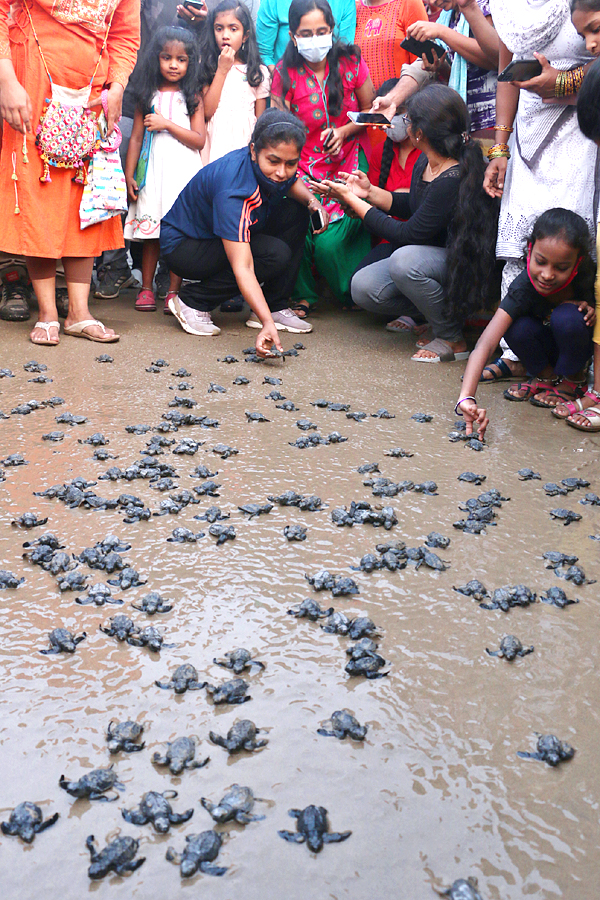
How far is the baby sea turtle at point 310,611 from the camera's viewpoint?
4.53ft

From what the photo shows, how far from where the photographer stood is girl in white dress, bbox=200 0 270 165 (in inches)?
142

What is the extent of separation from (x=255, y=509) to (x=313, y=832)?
932mm

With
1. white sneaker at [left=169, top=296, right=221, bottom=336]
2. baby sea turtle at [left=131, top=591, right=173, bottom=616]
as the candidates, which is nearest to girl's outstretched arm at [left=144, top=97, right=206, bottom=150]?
white sneaker at [left=169, top=296, right=221, bottom=336]

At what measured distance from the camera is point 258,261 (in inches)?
136

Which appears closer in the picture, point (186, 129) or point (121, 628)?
point (121, 628)

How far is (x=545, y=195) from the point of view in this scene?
2766 mm

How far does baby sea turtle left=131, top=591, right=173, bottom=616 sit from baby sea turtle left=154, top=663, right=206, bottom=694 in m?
0.19

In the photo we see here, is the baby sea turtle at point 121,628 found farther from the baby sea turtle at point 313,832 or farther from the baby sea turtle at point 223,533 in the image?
the baby sea turtle at point 313,832

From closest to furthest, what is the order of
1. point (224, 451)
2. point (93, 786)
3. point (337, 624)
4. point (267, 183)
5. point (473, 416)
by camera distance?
point (93, 786), point (337, 624), point (224, 451), point (473, 416), point (267, 183)

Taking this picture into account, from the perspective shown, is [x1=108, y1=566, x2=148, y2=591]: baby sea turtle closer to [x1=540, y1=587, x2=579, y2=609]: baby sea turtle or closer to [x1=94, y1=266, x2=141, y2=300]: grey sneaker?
[x1=540, y1=587, x2=579, y2=609]: baby sea turtle

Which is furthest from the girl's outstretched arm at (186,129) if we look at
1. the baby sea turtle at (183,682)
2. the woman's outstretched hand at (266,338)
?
the baby sea turtle at (183,682)

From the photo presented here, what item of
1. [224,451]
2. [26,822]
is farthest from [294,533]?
[26,822]

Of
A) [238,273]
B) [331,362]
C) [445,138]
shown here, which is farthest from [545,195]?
[238,273]

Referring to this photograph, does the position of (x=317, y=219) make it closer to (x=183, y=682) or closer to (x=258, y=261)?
(x=258, y=261)
